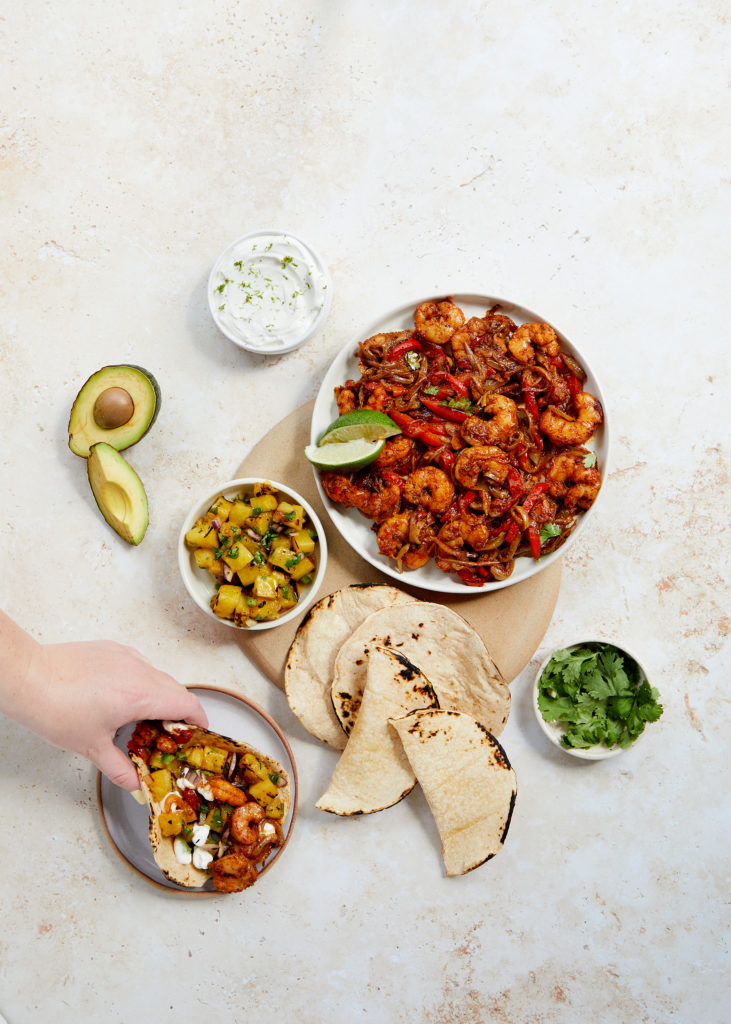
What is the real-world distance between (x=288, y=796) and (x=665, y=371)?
287 centimetres

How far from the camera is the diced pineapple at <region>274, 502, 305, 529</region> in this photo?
3.44 meters

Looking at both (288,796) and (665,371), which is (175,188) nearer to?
(665,371)

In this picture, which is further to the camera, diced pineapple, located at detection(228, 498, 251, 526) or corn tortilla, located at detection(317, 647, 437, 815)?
diced pineapple, located at detection(228, 498, 251, 526)

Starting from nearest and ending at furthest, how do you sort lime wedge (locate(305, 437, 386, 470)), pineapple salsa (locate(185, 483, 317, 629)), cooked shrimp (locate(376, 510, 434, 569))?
lime wedge (locate(305, 437, 386, 470)) → cooked shrimp (locate(376, 510, 434, 569)) → pineapple salsa (locate(185, 483, 317, 629))

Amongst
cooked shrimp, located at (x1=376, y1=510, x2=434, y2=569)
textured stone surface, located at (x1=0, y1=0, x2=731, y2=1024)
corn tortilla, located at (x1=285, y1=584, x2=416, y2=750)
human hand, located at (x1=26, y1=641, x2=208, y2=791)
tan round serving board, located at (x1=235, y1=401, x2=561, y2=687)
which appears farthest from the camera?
textured stone surface, located at (x1=0, y1=0, x2=731, y2=1024)

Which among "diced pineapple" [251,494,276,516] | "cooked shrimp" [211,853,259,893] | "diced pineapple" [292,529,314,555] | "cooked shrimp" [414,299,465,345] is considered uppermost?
"cooked shrimp" [414,299,465,345]

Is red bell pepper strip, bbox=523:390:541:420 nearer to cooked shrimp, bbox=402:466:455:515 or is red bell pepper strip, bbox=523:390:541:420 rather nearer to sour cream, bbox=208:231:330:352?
cooked shrimp, bbox=402:466:455:515

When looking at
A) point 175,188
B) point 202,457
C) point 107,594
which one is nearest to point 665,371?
point 202,457

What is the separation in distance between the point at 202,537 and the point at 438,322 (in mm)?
1487

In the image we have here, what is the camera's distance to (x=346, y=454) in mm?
3303

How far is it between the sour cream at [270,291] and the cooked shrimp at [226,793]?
209 centimetres

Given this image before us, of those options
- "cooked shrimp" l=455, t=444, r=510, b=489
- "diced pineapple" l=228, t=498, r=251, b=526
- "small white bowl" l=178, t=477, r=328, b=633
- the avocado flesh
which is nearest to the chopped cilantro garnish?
"cooked shrimp" l=455, t=444, r=510, b=489

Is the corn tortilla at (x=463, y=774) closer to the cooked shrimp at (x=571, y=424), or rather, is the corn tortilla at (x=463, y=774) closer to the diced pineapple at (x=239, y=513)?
the diced pineapple at (x=239, y=513)

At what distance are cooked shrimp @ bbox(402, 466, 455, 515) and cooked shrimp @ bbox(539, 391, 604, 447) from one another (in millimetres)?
506
